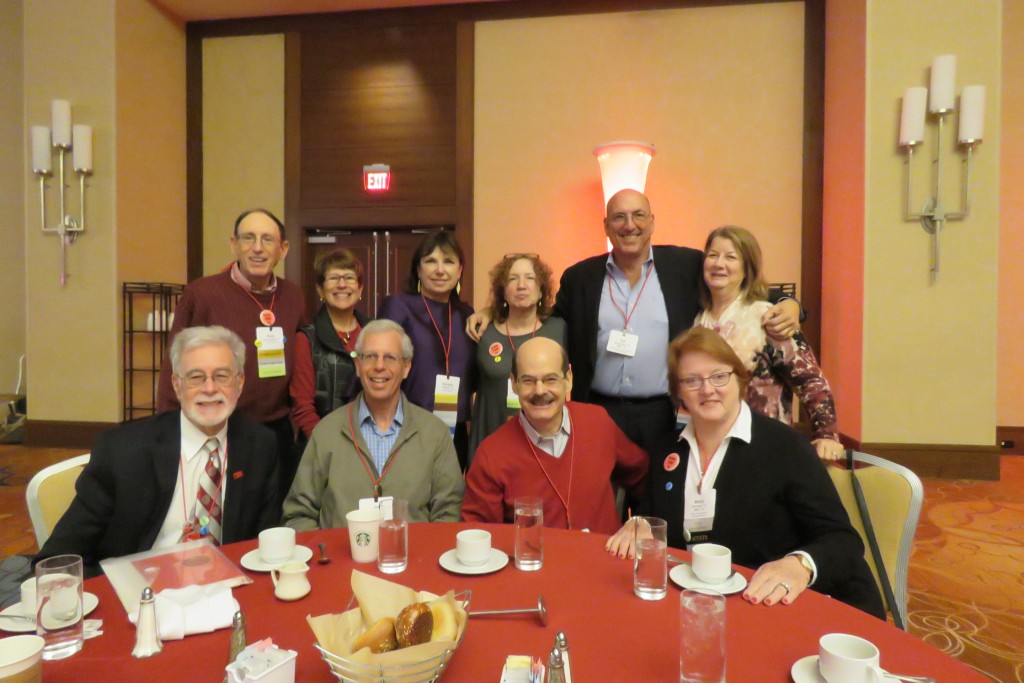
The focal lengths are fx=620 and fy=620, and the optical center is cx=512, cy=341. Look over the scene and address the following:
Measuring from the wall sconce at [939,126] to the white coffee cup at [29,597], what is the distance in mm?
5501

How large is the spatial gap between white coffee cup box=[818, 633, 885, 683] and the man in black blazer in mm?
1604

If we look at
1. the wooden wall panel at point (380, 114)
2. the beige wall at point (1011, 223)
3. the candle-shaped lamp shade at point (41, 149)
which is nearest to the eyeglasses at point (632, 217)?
the wooden wall panel at point (380, 114)

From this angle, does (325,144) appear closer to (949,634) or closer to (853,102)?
(853,102)

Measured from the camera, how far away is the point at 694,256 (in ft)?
9.04

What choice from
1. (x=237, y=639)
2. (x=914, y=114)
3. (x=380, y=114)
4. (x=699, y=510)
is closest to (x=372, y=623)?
(x=237, y=639)

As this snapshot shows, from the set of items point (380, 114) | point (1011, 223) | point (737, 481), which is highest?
point (380, 114)

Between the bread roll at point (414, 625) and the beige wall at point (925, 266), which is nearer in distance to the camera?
the bread roll at point (414, 625)

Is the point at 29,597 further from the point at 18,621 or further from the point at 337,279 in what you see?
the point at 337,279

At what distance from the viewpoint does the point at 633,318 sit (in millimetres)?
2721

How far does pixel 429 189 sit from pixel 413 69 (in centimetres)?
118

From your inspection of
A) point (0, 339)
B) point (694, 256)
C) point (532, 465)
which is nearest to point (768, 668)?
point (532, 465)

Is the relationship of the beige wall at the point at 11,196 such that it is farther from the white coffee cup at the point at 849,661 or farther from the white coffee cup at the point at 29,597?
the white coffee cup at the point at 849,661

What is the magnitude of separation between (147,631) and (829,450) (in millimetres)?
1767

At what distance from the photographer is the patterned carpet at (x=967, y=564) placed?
8.09 feet
